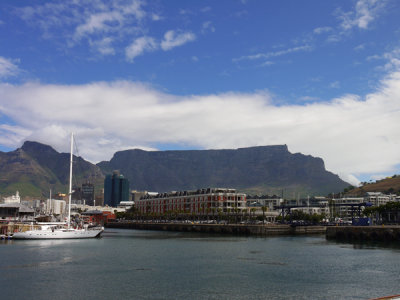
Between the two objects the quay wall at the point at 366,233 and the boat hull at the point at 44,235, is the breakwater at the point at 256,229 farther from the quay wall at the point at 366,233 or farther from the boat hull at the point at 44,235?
the boat hull at the point at 44,235

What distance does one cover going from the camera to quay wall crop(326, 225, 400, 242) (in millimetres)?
112375

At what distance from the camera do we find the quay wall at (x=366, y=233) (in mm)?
112375

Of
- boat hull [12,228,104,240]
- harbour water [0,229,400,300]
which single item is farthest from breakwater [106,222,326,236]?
harbour water [0,229,400,300]

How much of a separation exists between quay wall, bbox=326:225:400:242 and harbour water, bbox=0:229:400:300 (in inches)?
1216

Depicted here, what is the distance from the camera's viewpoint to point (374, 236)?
11619cm

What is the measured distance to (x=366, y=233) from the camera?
392 feet

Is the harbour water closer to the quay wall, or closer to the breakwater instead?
Result: the quay wall

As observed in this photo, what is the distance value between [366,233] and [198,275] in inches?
3147

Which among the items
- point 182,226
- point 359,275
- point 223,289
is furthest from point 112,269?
point 182,226

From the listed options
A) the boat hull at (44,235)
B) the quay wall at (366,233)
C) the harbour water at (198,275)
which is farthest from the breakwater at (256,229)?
the harbour water at (198,275)

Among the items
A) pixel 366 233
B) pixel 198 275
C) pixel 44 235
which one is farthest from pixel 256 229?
pixel 198 275

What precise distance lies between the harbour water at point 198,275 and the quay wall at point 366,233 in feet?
101

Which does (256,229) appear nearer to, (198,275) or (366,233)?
(366,233)

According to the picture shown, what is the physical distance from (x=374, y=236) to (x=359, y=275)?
65727 mm
